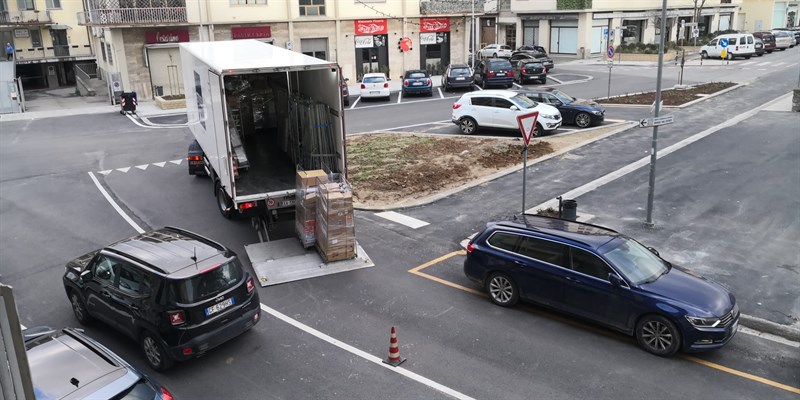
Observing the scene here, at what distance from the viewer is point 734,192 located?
1622 centimetres

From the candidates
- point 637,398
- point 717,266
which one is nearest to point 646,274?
point 637,398

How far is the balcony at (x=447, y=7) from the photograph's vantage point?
4484 centimetres

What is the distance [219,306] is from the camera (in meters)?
8.91

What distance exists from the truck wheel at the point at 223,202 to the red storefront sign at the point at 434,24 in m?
31.7

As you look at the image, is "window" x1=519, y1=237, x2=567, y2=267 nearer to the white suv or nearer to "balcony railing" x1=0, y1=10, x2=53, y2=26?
the white suv

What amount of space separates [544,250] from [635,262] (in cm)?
137

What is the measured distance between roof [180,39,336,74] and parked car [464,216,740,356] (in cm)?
507

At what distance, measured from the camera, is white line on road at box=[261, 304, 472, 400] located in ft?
27.6

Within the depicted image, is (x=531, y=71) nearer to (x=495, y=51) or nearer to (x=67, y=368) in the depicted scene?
(x=495, y=51)

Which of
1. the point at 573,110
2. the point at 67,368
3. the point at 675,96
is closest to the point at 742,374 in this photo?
the point at 67,368

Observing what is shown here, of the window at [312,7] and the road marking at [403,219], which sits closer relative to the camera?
the road marking at [403,219]

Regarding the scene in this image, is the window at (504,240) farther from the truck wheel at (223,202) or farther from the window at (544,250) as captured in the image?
the truck wheel at (223,202)

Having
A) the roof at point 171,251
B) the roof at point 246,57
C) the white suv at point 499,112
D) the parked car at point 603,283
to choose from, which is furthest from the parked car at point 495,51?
the roof at point 171,251

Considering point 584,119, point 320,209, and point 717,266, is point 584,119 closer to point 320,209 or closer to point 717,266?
point 717,266
